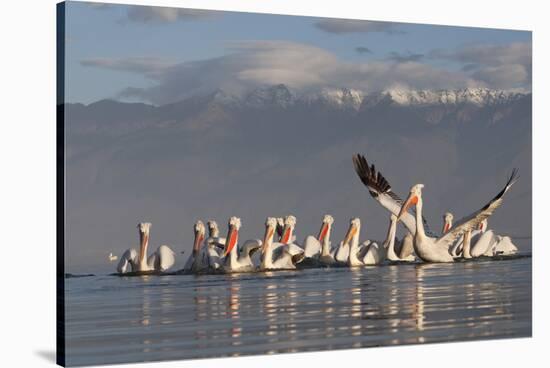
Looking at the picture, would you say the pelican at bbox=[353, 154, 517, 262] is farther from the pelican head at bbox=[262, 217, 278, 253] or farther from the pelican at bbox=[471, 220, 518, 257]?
the pelican head at bbox=[262, 217, 278, 253]

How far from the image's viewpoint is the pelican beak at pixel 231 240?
1589 centimetres

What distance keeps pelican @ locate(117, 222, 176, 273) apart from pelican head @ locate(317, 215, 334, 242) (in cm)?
184

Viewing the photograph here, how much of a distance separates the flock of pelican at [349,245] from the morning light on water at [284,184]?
0.08ft

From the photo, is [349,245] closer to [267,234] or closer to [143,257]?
[267,234]

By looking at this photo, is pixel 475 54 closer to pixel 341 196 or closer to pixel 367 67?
pixel 367 67

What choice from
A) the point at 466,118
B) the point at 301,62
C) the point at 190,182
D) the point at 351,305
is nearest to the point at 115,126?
the point at 190,182

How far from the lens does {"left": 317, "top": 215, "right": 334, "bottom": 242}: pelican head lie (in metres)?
16.4

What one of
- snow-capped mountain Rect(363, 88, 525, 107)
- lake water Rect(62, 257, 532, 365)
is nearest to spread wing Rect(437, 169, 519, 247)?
lake water Rect(62, 257, 532, 365)

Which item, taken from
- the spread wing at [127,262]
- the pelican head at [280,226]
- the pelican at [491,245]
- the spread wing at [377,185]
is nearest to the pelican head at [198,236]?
the spread wing at [127,262]

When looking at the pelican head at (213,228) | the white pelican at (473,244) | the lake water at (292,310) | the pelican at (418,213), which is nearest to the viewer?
the lake water at (292,310)

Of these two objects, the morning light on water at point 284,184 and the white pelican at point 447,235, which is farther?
the white pelican at point 447,235

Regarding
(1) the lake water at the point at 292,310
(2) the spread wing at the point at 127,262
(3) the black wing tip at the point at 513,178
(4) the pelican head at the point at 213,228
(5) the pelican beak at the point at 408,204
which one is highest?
(3) the black wing tip at the point at 513,178

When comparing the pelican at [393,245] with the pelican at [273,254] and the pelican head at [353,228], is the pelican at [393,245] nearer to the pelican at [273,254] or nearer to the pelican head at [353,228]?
the pelican head at [353,228]

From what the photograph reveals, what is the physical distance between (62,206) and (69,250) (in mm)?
477
